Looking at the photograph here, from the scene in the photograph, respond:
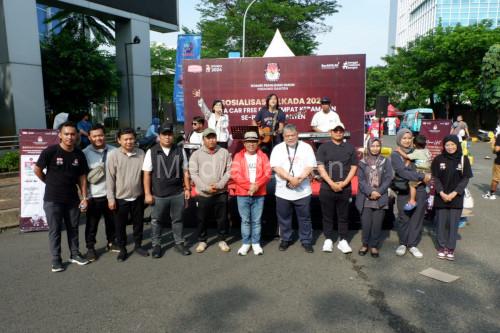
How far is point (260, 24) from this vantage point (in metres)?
24.8

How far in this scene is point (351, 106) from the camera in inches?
308

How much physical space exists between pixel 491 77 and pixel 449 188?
2629 cm

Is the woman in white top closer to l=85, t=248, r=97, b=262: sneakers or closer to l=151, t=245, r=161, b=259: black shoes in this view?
l=151, t=245, r=161, b=259: black shoes

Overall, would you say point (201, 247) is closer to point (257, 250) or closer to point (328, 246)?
point (257, 250)

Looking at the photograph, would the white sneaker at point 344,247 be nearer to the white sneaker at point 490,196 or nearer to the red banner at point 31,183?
the red banner at point 31,183

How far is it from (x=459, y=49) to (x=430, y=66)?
10.7ft

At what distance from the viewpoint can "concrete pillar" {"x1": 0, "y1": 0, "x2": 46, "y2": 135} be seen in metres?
14.3

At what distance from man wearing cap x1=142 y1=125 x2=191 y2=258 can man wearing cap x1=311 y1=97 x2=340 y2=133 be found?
3331mm

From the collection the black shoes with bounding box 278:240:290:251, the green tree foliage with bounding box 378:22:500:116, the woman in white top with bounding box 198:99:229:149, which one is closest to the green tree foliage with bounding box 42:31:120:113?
the woman in white top with bounding box 198:99:229:149

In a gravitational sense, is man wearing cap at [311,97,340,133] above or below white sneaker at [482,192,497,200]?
above

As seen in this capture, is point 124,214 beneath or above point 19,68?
beneath

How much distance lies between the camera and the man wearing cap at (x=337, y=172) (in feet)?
15.8

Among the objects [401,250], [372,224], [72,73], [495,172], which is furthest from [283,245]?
[72,73]

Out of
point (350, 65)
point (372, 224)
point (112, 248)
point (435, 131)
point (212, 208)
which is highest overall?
point (350, 65)
